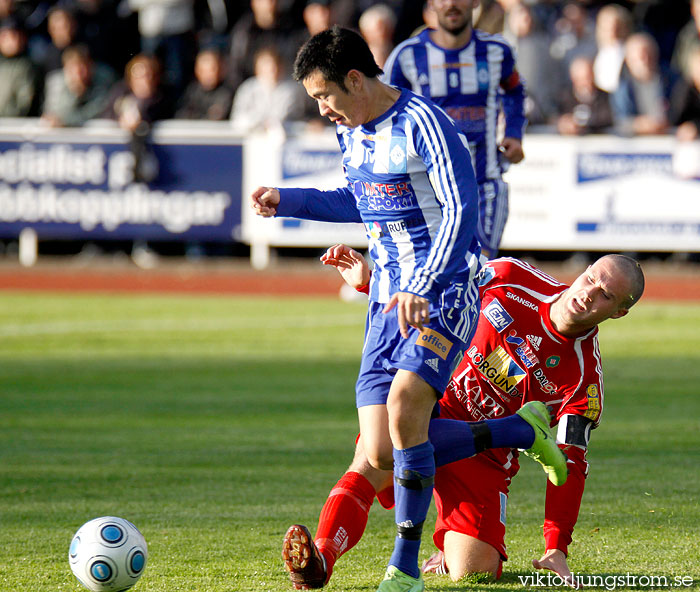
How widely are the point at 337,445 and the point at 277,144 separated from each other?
8462 millimetres

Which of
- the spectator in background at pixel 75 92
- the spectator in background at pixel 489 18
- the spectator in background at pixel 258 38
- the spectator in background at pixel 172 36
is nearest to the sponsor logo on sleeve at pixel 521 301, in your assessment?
the spectator in background at pixel 489 18

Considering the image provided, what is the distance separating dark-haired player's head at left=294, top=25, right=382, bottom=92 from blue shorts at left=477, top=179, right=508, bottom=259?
2.81m

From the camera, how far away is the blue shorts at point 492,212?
23.3 ft

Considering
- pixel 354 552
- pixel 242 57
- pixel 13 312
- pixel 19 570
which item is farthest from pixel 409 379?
pixel 242 57

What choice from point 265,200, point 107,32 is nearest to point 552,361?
point 265,200

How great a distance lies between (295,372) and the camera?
9.60 meters

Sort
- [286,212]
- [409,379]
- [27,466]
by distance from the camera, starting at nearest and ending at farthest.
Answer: [409,379]
[286,212]
[27,466]

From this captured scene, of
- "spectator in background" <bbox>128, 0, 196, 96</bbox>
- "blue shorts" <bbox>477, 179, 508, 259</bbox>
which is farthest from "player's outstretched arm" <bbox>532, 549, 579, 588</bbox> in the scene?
"spectator in background" <bbox>128, 0, 196, 96</bbox>

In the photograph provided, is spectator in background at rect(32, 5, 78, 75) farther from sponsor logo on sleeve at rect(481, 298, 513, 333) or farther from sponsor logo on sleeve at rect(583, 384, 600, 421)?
sponsor logo on sleeve at rect(583, 384, 600, 421)

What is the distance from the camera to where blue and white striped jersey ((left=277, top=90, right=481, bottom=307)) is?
416 centimetres

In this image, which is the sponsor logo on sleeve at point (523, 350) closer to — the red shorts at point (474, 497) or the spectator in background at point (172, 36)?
the red shorts at point (474, 497)

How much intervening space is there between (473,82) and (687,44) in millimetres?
7939

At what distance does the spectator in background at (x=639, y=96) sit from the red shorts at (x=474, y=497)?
9.45 metres

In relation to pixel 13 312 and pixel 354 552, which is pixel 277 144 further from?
pixel 354 552
